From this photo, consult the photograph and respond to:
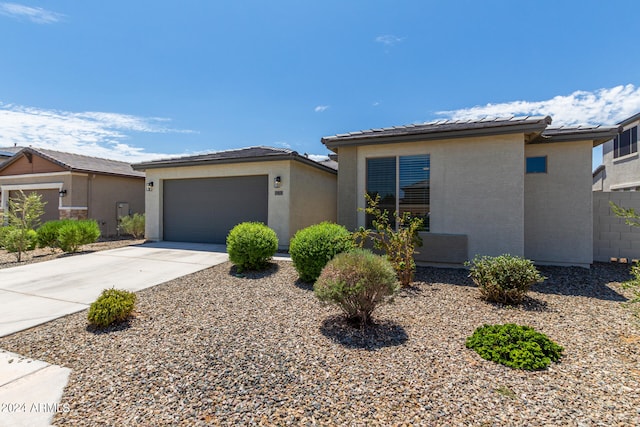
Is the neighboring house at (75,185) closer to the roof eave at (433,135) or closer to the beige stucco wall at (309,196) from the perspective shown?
the beige stucco wall at (309,196)

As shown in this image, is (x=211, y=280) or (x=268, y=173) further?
(x=268, y=173)

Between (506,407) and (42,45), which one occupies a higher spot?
(42,45)

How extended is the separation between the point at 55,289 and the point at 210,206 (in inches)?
238

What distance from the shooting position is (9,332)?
407 cm

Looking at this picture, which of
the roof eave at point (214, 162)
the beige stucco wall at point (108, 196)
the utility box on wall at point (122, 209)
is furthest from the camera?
the utility box on wall at point (122, 209)

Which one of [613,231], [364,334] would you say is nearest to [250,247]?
[364,334]

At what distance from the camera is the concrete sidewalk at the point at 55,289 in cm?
266

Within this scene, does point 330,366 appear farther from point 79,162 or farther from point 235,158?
point 79,162

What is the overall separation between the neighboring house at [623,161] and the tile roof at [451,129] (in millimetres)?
10459

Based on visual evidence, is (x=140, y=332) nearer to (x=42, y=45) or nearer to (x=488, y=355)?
(x=488, y=355)

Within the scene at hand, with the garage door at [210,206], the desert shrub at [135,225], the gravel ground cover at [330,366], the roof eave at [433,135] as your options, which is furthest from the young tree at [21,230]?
the roof eave at [433,135]

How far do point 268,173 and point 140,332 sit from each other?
285 inches

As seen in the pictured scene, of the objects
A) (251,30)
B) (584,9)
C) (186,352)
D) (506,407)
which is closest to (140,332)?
(186,352)

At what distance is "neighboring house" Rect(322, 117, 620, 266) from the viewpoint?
280 inches
